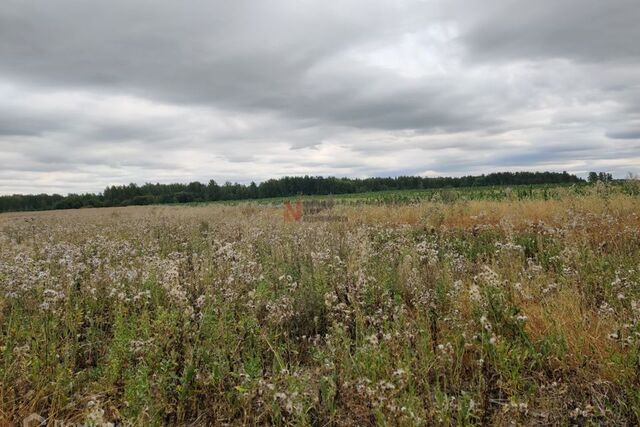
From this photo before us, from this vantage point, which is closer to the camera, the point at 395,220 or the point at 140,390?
the point at 140,390

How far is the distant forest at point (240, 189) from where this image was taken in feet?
218

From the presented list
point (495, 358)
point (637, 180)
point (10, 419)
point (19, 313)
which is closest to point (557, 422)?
point (495, 358)

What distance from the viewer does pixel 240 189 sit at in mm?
86438

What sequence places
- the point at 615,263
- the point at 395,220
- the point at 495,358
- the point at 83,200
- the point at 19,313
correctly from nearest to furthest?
the point at 495,358 → the point at 19,313 → the point at 615,263 → the point at 395,220 → the point at 83,200

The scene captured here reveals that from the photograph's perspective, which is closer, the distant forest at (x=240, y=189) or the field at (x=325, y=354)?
the field at (x=325, y=354)

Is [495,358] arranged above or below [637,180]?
below

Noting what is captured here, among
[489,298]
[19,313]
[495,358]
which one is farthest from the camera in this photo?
[19,313]

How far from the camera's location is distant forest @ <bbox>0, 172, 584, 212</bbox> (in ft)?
218

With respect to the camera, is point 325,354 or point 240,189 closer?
point 325,354

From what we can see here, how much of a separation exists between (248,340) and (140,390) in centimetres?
143

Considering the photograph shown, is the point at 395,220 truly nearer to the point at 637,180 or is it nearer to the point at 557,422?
the point at 637,180

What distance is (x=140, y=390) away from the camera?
9.62 ft

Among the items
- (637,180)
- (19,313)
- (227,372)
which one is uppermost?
(637,180)

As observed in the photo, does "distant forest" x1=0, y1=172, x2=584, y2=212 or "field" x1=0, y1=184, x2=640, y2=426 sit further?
"distant forest" x1=0, y1=172, x2=584, y2=212
